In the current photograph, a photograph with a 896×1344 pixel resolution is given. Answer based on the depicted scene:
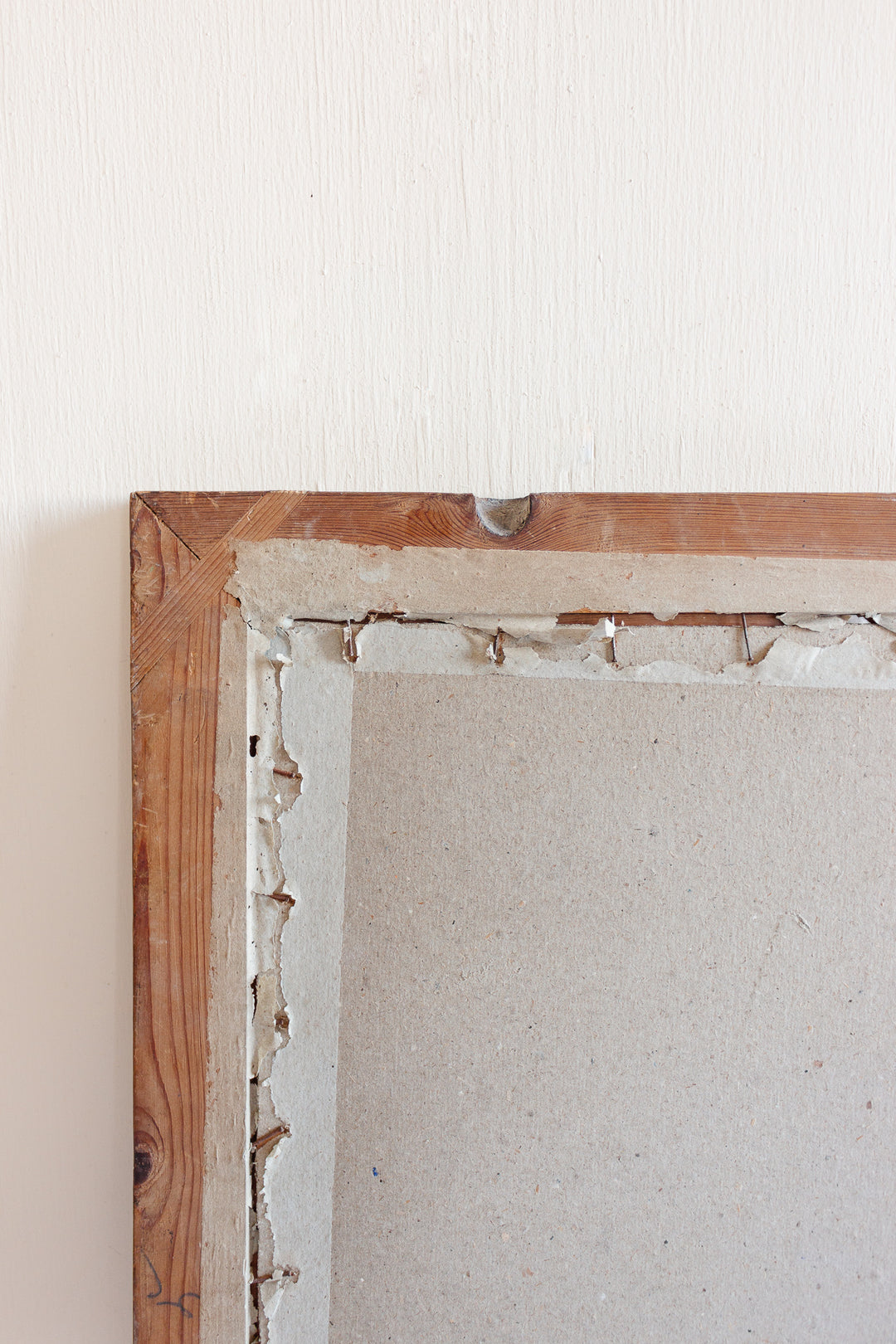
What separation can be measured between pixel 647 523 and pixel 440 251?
1.01 feet

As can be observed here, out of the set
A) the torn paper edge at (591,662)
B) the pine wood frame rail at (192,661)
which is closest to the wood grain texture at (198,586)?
the pine wood frame rail at (192,661)

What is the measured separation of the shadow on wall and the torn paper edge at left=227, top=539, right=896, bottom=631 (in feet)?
0.61

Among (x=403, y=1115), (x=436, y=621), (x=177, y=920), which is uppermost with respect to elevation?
(x=436, y=621)

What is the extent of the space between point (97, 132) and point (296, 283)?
0.73 feet

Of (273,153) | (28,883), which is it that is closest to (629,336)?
(273,153)

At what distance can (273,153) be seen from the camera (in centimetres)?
63

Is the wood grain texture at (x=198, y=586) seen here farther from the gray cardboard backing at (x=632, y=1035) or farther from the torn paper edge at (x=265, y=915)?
the gray cardboard backing at (x=632, y=1035)

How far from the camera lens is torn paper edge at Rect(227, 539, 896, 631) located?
0.58 meters

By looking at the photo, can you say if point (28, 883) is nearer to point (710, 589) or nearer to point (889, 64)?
point (710, 589)

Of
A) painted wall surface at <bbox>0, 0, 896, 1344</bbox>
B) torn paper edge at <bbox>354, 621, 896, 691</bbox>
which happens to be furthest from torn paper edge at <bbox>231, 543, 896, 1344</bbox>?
painted wall surface at <bbox>0, 0, 896, 1344</bbox>

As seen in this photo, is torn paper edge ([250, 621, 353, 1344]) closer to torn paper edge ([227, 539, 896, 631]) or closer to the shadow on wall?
torn paper edge ([227, 539, 896, 631])

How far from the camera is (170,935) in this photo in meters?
0.59

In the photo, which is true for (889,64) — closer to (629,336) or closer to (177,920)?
(629,336)

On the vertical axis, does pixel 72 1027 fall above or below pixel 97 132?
below
